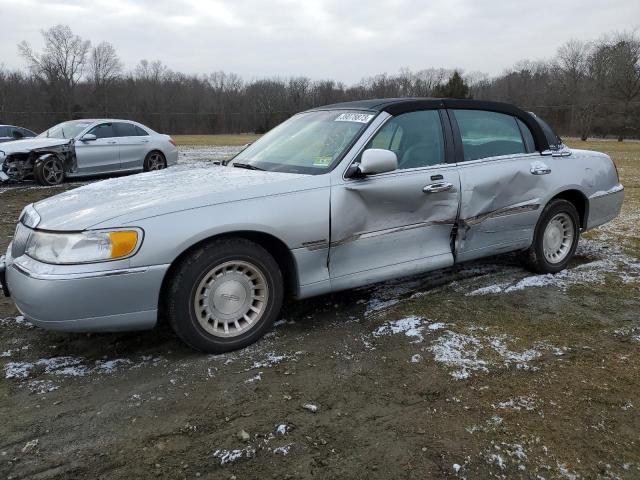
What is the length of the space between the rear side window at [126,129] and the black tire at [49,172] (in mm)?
1748

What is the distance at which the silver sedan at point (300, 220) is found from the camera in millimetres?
2881

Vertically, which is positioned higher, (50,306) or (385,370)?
(50,306)

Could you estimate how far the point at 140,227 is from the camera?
9.49ft

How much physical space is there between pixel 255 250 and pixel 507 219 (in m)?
2.37

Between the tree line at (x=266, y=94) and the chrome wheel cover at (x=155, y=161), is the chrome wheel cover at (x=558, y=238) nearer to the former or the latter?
the chrome wheel cover at (x=155, y=161)

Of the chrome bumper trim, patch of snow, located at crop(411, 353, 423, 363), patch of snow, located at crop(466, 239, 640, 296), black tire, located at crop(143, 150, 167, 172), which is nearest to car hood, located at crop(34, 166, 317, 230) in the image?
the chrome bumper trim

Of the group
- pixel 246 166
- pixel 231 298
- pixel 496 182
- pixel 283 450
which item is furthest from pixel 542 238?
pixel 283 450

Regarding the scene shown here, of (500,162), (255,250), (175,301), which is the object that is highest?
(500,162)

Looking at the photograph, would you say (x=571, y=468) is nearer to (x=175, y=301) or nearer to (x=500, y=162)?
(x=175, y=301)

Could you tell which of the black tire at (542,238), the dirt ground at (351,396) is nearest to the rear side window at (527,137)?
the black tire at (542,238)

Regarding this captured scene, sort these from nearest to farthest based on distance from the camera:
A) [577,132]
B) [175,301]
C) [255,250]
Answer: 1. [175,301]
2. [255,250]
3. [577,132]

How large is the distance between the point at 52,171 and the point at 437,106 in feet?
31.2

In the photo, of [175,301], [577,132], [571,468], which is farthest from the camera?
[577,132]

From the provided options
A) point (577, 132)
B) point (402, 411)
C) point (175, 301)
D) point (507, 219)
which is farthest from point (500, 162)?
point (577, 132)
